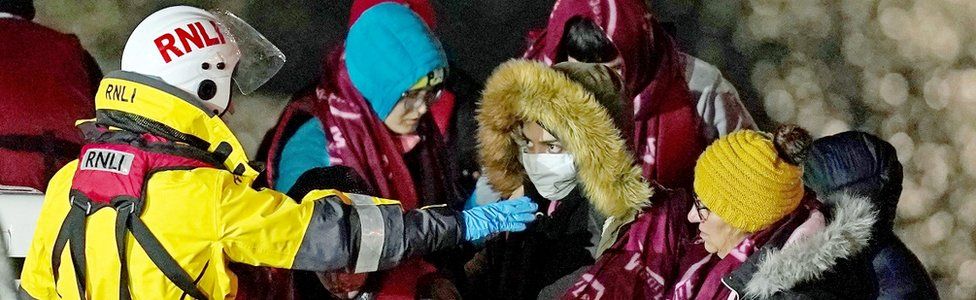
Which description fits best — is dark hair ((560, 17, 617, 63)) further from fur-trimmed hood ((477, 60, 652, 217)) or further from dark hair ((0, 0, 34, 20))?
dark hair ((0, 0, 34, 20))

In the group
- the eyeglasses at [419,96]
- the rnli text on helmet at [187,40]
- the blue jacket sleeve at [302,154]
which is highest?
the rnli text on helmet at [187,40]

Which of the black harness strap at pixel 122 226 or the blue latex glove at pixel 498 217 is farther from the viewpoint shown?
the blue latex glove at pixel 498 217

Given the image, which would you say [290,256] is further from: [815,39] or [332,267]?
[815,39]

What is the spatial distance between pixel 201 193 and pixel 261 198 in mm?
118

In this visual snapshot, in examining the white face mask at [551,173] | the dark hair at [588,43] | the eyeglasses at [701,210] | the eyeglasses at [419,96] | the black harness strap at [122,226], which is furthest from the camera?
the dark hair at [588,43]

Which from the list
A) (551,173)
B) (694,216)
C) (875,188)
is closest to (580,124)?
(551,173)

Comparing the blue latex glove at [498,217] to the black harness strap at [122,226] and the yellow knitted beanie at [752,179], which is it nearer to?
the yellow knitted beanie at [752,179]

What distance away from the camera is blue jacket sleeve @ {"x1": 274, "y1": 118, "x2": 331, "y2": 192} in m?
2.37

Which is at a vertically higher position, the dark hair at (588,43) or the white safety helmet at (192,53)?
the white safety helmet at (192,53)

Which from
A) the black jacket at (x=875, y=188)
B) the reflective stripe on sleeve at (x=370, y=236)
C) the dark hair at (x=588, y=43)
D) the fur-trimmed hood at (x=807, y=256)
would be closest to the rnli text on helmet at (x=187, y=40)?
the reflective stripe on sleeve at (x=370, y=236)

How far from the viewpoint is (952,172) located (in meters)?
3.10

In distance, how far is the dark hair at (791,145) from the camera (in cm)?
196

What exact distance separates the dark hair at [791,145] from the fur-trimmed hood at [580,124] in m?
0.31

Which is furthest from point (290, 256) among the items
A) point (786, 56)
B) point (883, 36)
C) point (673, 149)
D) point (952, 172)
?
point (952, 172)
